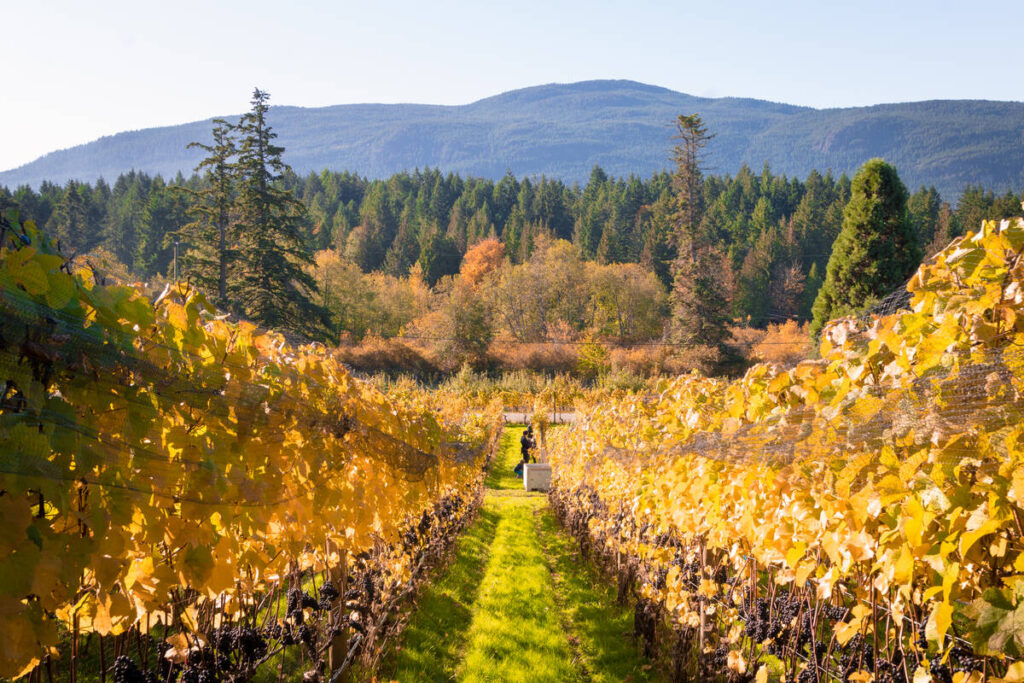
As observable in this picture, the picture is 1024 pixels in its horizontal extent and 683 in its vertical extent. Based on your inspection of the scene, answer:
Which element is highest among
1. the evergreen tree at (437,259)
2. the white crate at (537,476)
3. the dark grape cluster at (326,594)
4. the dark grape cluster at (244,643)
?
the evergreen tree at (437,259)

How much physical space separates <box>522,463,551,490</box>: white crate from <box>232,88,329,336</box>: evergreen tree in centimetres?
1754

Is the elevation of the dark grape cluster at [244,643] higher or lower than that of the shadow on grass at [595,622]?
higher

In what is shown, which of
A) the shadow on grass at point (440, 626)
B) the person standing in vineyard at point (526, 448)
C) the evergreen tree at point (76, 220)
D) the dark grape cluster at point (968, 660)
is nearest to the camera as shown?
the dark grape cluster at point (968, 660)

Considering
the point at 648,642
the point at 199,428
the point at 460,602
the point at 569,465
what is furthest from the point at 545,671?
the point at 569,465

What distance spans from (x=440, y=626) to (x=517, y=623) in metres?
0.67

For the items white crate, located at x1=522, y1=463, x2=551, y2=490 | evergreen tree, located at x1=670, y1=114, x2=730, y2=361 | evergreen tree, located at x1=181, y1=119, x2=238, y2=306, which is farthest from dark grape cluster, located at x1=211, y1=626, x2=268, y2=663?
evergreen tree, located at x1=670, y1=114, x2=730, y2=361

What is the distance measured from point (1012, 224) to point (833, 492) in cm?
105

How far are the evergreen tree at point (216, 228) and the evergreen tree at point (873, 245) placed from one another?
1026 inches

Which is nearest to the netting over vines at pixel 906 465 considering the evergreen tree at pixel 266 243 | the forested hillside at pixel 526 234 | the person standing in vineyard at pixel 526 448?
the person standing in vineyard at pixel 526 448

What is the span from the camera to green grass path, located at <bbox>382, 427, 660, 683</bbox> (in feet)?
15.9

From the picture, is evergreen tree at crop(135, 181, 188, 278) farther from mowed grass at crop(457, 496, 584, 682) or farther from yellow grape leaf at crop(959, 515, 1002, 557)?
yellow grape leaf at crop(959, 515, 1002, 557)

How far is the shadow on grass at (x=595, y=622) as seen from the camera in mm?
4949

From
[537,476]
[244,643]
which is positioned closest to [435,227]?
[537,476]

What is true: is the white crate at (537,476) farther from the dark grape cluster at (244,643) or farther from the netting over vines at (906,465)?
the dark grape cluster at (244,643)
